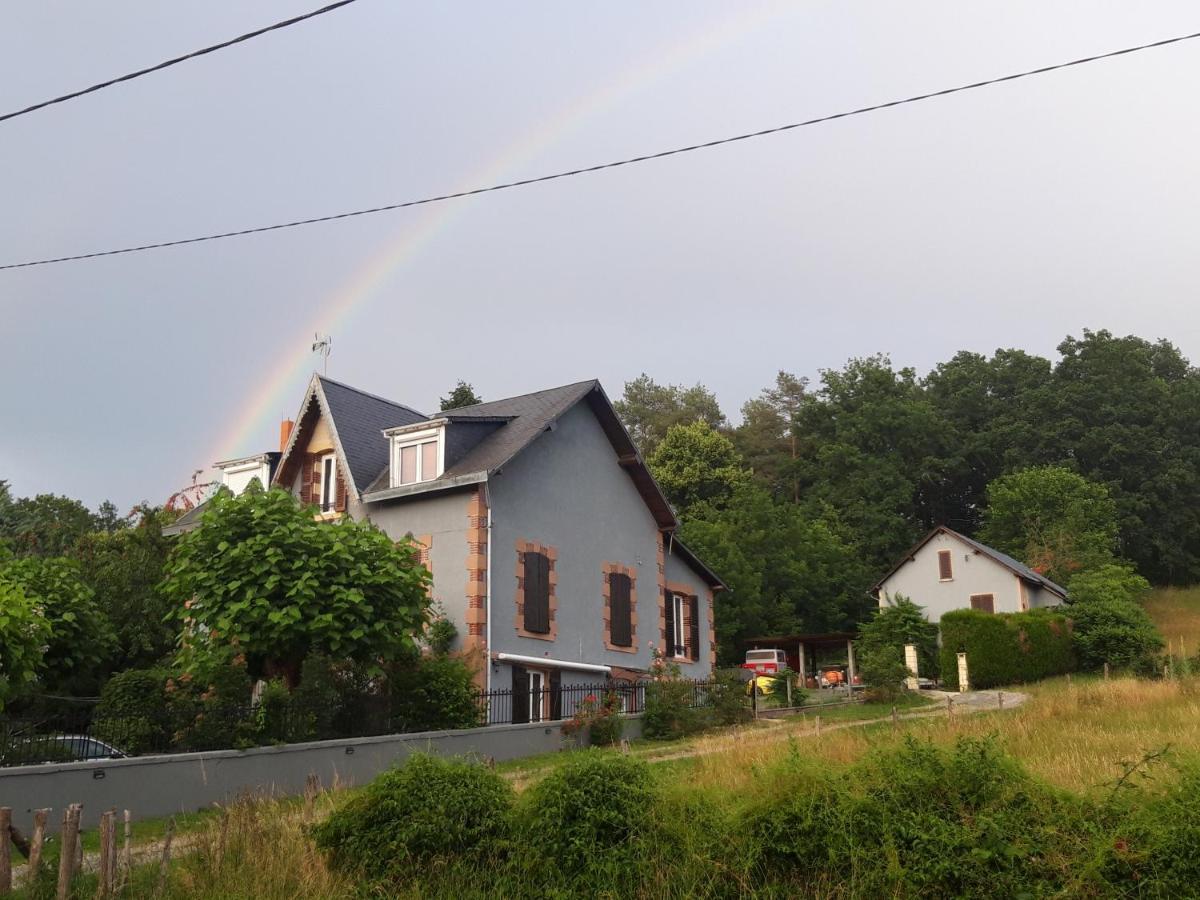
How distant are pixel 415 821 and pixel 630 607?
1907 centimetres

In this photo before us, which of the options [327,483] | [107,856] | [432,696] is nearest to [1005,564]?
[327,483]

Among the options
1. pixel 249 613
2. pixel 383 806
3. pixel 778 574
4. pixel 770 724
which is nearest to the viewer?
pixel 383 806

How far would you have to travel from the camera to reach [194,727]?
17.3 metres

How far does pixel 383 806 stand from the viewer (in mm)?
11133

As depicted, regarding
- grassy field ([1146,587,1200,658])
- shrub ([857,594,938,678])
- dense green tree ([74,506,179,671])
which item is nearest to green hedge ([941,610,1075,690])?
shrub ([857,594,938,678])

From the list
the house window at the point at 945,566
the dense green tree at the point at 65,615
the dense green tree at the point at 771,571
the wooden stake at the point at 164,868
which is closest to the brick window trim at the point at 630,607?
the dense green tree at the point at 65,615

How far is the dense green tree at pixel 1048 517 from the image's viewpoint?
57219mm

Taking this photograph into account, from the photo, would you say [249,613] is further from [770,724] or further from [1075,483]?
[1075,483]

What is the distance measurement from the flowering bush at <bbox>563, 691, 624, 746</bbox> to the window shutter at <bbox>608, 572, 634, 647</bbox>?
17.6 ft

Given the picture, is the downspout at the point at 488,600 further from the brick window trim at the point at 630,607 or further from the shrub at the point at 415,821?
the shrub at the point at 415,821

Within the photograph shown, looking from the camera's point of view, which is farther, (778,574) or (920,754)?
(778,574)

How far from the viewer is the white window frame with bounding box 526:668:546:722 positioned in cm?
2484

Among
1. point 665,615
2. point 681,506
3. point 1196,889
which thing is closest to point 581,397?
point 665,615

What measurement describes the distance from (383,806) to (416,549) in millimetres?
11467
